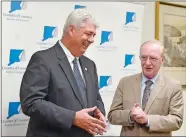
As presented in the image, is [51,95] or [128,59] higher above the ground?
[128,59]

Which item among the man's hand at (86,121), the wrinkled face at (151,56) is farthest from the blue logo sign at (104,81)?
the man's hand at (86,121)

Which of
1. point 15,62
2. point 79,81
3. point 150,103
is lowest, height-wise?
point 150,103

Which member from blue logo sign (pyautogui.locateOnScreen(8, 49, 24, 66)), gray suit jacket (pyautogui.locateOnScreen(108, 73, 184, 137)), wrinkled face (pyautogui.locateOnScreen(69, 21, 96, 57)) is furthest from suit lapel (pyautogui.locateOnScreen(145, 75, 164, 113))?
blue logo sign (pyautogui.locateOnScreen(8, 49, 24, 66))

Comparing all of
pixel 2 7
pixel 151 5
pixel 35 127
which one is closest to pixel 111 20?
pixel 151 5

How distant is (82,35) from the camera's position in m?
1.76

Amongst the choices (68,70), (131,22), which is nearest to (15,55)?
(68,70)

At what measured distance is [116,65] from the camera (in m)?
2.73

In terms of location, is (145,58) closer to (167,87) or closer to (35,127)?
(167,87)

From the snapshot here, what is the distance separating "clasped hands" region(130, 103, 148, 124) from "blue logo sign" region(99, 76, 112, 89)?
0.65 metres

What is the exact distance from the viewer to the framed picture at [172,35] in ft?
10.0

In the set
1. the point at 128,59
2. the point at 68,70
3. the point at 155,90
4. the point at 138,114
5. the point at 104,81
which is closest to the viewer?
the point at 68,70

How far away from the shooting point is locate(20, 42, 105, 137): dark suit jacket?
1604mm

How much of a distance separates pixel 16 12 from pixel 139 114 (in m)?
1.05

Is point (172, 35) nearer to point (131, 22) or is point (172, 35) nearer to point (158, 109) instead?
point (131, 22)
